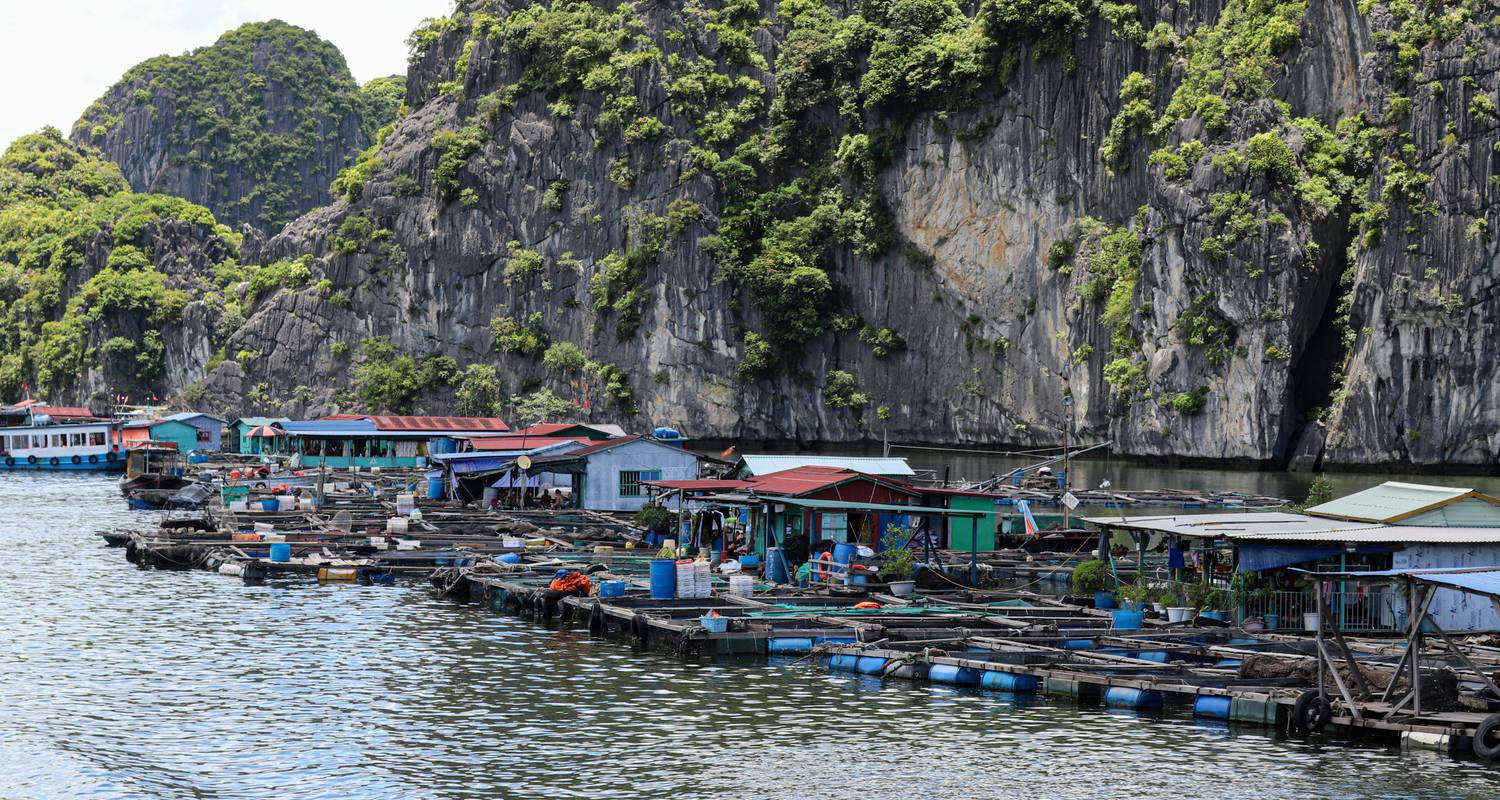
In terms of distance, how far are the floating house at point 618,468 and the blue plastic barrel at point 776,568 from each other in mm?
19324

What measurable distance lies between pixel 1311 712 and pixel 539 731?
1210 cm

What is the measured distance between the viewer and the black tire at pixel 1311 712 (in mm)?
23594

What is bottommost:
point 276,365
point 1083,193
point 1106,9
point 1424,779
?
point 1424,779

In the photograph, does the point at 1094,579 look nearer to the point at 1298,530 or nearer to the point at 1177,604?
the point at 1177,604

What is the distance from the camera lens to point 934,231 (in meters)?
106

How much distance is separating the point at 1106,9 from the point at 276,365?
73140 millimetres

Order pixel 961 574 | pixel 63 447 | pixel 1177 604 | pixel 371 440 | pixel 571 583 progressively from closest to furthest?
1. pixel 1177 604
2. pixel 571 583
3. pixel 961 574
4. pixel 371 440
5. pixel 63 447

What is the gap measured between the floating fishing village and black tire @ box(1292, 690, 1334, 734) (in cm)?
3

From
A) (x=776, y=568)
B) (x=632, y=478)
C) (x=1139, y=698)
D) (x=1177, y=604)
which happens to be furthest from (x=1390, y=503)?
(x=632, y=478)

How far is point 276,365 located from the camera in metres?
128

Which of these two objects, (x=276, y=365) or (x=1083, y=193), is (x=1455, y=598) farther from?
(x=276, y=365)

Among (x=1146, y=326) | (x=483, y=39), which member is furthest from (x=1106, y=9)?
(x=483, y=39)

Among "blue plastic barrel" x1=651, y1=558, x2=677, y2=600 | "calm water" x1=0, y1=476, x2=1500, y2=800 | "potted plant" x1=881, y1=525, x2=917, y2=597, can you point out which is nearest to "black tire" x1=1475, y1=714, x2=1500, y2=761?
"calm water" x1=0, y1=476, x2=1500, y2=800

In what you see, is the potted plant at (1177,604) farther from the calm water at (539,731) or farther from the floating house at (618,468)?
the floating house at (618,468)
